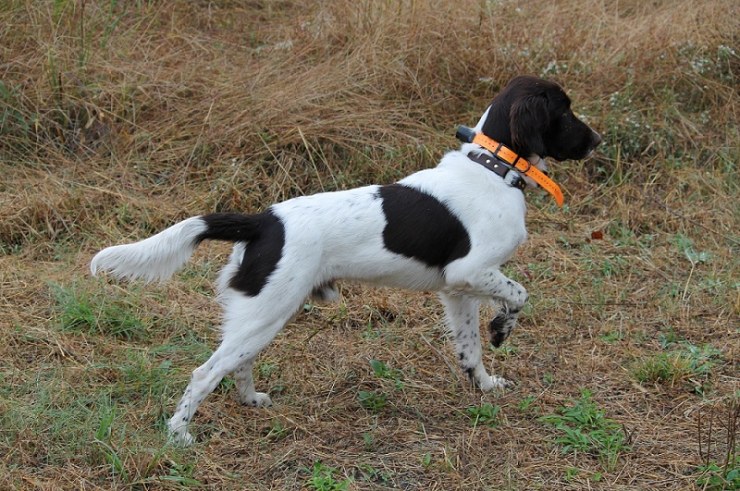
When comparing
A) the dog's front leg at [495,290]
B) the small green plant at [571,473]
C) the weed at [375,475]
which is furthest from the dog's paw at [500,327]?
the weed at [375,475]

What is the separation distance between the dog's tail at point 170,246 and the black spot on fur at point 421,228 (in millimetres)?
529

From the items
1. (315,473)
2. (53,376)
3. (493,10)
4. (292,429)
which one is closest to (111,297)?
(53,376)

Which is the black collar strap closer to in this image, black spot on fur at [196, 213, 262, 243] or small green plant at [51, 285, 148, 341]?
black spot on fur at [196, 213, 262, 243]

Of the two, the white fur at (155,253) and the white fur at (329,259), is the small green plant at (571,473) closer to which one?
the white fur at (329,259)

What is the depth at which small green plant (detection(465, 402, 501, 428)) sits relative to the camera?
3.97 meters

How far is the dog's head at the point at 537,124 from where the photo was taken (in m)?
4.09

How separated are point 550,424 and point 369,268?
946 mm

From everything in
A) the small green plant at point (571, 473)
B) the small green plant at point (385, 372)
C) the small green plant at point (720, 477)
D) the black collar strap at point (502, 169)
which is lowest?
the small green plant at point (385, 372)

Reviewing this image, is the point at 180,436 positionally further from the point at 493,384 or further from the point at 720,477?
the point at 720,477

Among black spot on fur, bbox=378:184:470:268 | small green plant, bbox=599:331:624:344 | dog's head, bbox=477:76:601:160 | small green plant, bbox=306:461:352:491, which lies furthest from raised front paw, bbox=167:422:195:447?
small green plant, bbox=599:331:624:344

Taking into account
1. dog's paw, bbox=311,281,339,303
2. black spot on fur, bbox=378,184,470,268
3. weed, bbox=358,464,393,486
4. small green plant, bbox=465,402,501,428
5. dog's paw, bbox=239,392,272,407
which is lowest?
small green plant, bbox=465,402,501,428

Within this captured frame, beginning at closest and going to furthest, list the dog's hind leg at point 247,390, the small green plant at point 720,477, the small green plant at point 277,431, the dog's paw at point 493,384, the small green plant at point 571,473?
1. the small green plant at point 720,477
2. the small green plant at point 571,473
3. the small green plant at point 277,431
4. the dog's hind leg at point 247,390
5. the dog's paw at point 493,384

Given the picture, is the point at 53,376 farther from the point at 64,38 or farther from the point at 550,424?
the point at 64,38

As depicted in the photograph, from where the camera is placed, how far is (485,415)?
401cm
